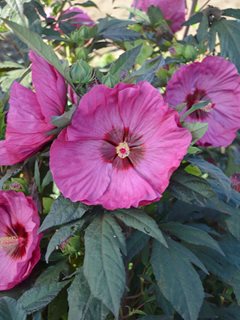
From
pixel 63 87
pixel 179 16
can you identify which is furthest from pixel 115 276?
pixel 179 16

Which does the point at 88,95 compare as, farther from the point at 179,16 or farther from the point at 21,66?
the point at 179,16

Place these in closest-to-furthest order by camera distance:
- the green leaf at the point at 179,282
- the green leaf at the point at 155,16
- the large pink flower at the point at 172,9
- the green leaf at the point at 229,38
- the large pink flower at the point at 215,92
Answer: the green leaf at the point at 179,282
the large pink flower at the point at 215,92
the green leaf at the point at 229,38
the green leaf at the point at 155,16
the large pink flower at the point at 172,9

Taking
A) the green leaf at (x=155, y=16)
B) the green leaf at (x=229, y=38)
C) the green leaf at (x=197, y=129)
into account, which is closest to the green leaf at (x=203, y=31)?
the green leaf at (x=229, y=38)

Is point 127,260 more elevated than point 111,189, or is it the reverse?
point 111,189

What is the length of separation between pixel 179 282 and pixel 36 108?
339 millimetres

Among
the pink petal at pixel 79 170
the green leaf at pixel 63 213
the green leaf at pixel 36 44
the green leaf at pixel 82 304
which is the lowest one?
the green leaf at pixel 82 304

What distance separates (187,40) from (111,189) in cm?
71

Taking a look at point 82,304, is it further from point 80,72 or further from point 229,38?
point 229,38

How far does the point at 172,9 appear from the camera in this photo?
1668 mm

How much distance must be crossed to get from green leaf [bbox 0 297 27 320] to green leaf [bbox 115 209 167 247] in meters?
0.20

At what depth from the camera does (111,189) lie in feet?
3.05

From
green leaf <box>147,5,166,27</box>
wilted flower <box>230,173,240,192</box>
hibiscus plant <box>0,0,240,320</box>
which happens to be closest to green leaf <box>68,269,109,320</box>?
hibiscus plant <box>0,0,240,320</box>

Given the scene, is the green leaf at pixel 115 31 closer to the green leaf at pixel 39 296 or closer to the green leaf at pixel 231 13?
the green leaf at pixel 231 13

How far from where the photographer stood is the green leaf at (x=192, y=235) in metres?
1.02
